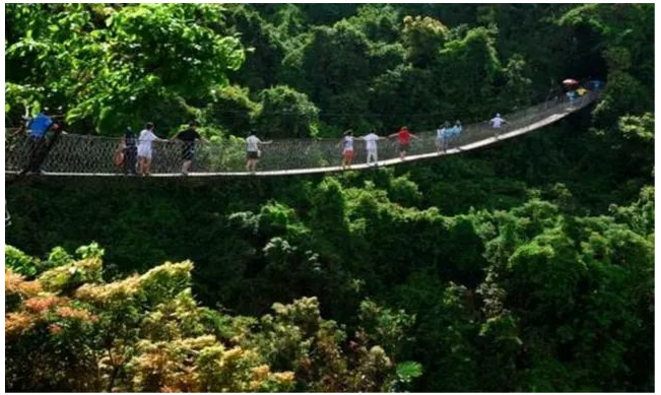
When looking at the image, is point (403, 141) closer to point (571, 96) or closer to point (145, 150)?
point (145, 150)

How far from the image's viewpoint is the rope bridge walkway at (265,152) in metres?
8.51

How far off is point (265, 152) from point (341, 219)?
1.87m

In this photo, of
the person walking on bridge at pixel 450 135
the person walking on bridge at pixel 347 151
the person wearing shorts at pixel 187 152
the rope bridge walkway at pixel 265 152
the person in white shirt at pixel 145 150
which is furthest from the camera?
the person walking on bridge at pixel 450 135

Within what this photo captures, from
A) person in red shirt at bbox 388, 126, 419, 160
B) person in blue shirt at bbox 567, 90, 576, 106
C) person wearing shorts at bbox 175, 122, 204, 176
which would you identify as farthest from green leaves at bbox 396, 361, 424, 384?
person in blue shirt at bbox 567, 90, 576, 106

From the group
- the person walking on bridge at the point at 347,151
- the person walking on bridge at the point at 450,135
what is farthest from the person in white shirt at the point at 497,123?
the person walking on bridge at the point at 347,151

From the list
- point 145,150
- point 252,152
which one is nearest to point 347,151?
point 252,152

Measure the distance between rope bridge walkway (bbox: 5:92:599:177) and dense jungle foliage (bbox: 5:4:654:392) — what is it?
12.3 inches

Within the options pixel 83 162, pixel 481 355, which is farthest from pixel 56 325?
pixel 481 355

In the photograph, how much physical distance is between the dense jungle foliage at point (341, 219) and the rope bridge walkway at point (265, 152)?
12.3 inches

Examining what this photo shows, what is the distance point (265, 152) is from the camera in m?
11.2

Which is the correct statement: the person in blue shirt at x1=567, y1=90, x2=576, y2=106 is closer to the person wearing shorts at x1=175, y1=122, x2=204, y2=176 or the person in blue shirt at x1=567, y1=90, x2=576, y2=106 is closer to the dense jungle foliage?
the dense jungle foliage

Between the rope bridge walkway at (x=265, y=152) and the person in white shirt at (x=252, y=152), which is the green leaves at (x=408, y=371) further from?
the person in white shirt at (x=252, y=152)

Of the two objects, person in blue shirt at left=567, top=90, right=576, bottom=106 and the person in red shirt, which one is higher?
person in blue shirt at left=567, top=90, right=576, bottom=106

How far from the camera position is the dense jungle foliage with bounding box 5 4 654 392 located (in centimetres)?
453
